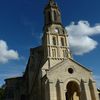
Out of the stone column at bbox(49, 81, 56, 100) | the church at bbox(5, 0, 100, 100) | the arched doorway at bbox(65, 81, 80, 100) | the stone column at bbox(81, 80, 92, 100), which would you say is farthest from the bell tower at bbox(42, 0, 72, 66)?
the stone column at bbox(81, 80, 92, 100)

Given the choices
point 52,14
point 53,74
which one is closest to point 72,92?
point 53,74

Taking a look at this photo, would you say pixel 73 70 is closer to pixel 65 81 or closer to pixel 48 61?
pixel 65 81

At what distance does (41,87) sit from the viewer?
33.6 metres

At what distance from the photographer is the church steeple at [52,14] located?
45.2 m

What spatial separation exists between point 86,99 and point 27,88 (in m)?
20.2

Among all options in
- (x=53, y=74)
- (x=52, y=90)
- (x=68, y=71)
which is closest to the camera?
(x=52, y=90)

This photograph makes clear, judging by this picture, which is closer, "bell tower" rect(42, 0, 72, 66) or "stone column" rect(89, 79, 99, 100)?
"stone column" rect(89, 79, 99, 100)

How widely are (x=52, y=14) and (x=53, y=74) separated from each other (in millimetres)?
19028

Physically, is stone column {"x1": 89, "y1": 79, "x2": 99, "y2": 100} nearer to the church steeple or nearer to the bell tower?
the bell tower

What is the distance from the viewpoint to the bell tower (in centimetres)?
4066

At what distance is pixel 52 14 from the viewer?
45.5m

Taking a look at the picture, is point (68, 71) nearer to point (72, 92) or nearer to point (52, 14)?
point (72, 92)

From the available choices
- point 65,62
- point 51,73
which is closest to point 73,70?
point 65,62

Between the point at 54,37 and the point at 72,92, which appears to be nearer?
the point at 72,92
